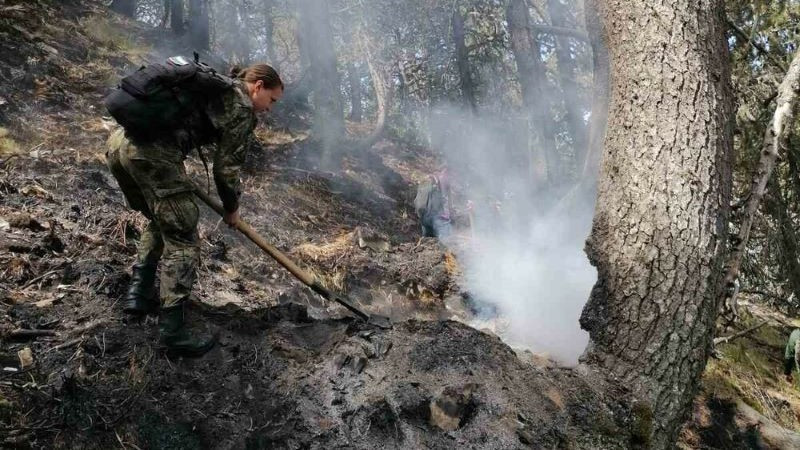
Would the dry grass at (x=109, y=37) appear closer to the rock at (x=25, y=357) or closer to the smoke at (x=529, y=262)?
the smoke at (x=529, y=262)

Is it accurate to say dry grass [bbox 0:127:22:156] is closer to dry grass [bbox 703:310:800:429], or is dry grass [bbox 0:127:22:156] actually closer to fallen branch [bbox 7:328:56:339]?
fallen branch [bbox 7:328:56:339]

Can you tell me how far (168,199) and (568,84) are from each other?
1621cm

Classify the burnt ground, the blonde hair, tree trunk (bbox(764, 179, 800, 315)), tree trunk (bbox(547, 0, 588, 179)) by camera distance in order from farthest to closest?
tree trunk (bbox(547, 0, 588, 179)) < tree trunk (bbox(764, 179, 800, 315)) < the blonde hair < the burnt ground

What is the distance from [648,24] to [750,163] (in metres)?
2.60

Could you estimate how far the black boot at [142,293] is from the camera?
9.73 ft

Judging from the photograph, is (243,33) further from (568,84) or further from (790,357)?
(790,357)

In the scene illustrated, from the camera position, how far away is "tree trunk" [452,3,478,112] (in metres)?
13.8

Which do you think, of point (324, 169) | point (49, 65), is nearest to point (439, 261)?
point (324, 169)

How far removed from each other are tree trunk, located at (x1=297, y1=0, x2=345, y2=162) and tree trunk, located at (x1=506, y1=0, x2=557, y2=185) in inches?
193

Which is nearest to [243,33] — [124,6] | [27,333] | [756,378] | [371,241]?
[124,6]

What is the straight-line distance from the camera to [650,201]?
2.91 metres

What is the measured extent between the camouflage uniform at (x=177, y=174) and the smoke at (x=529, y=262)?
2894 mm

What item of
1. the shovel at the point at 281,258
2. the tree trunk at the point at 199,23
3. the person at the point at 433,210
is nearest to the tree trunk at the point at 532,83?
the person at the point at 433,210

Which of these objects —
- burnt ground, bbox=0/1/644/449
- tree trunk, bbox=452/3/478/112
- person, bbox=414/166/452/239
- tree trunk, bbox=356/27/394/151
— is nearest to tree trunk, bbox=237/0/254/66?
tree trunk, bbox=356/27/394/151
